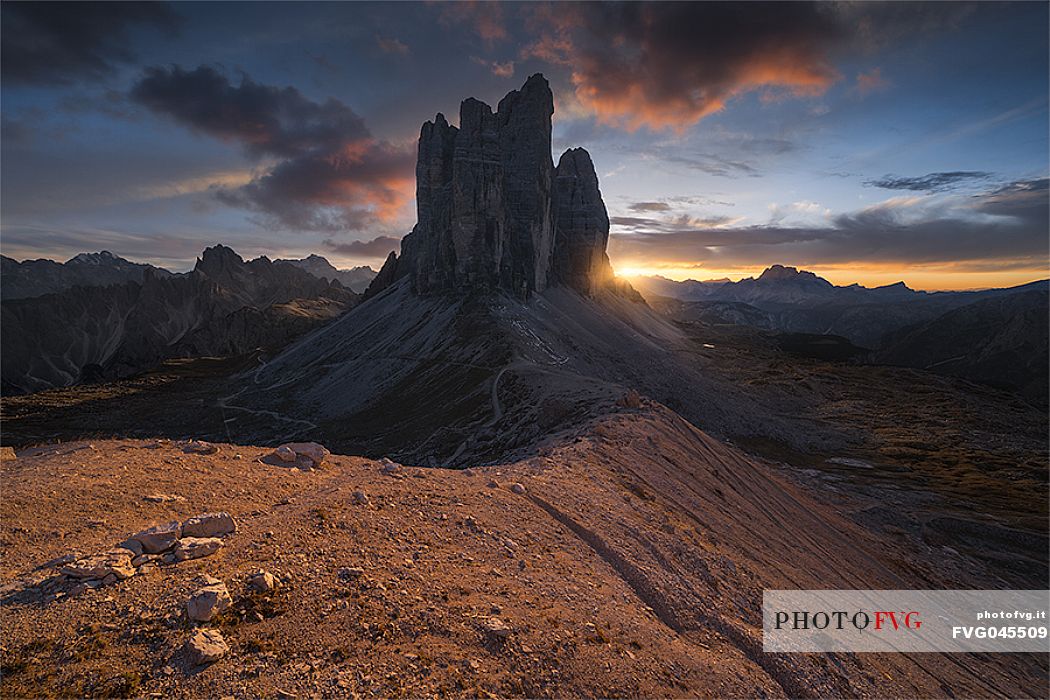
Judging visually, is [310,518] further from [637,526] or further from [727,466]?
[727,466]

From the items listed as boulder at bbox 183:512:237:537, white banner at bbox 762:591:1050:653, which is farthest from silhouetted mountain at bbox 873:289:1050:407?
boulder at bbox 183:512:237:537

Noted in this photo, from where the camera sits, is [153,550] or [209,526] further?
[209,526]

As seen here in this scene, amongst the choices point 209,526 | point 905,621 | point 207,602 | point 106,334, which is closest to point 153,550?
point 209,526

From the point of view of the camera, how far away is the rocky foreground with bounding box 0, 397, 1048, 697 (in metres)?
7.55

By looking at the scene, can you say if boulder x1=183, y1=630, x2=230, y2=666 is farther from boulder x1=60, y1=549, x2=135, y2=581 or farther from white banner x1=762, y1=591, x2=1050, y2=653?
white banner x1=762, y1=591, x2=1050, y2=653

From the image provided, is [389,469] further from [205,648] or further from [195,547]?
[205,648]

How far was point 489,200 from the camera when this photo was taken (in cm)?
8875

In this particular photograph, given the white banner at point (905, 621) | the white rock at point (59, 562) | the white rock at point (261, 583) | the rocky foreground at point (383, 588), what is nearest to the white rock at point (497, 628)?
the rocky foreground at point (383, 588)

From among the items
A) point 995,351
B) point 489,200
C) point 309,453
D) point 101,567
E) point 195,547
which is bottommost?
point 995,351

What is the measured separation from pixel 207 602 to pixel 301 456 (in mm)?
9947

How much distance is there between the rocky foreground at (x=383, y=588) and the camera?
7551 millimetres

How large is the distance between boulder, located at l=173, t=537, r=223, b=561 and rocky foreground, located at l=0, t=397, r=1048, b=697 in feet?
0.45

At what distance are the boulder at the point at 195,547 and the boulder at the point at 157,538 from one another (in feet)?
0.56

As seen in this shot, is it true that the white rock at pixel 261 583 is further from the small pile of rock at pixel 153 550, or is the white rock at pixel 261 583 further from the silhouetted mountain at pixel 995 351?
the silhouetted mountain at pixel 995 351
